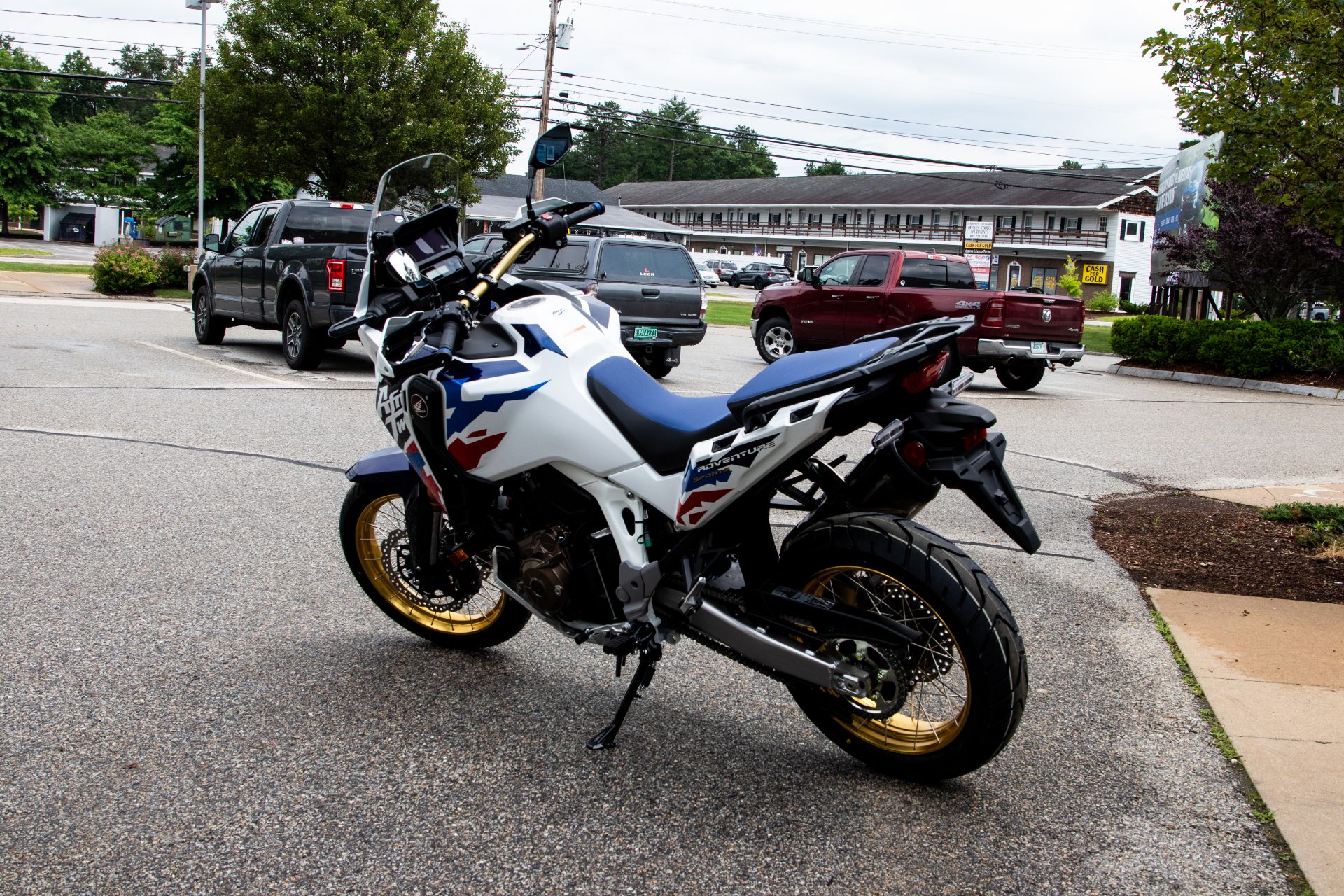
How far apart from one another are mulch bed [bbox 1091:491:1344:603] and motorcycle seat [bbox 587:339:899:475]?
354cm

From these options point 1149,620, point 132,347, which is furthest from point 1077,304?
point 132,347

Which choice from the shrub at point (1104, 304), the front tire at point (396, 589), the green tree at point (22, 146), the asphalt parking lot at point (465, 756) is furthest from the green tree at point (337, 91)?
the green tree at point (22, 146)

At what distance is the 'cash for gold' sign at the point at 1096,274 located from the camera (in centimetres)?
6638

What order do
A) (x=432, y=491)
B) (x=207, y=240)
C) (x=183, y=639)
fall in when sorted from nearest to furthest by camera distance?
(x=432, y=491) < (x=183, y=639) < (x=207, y=240)

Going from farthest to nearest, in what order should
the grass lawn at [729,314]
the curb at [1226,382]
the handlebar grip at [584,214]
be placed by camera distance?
the grass lawn at [729,314] → the curb at [1226,382] → the handlebar grip at [584,214]

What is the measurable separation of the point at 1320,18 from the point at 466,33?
29482 mm

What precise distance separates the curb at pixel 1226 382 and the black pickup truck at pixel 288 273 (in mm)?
14128

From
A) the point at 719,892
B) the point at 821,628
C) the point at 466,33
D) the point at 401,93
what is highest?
the point at 466,33

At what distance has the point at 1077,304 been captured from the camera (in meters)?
16.0

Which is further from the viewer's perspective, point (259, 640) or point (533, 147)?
point (259, 640)

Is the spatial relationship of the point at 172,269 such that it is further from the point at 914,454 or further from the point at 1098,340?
the point at 914,454

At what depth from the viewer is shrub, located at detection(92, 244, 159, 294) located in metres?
25.5

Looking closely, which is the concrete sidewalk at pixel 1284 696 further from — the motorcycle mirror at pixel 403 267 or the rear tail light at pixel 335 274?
the rear tail light at pixel 335 274

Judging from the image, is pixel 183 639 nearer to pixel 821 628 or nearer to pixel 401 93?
pixel 821 628
